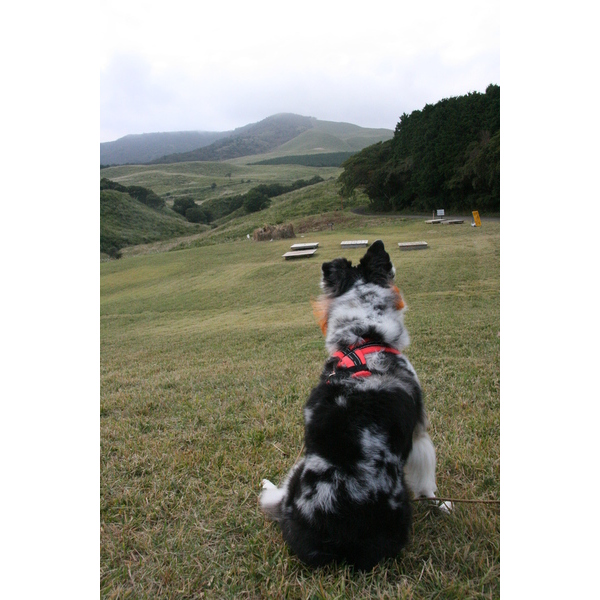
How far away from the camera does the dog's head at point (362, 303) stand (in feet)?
5.93

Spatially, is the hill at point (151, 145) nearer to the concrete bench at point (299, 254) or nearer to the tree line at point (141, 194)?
the tree line at point (141, 194)

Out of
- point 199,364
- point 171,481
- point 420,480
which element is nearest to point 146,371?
point 199,364

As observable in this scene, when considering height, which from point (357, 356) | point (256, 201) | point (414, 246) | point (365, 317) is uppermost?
point (256, 201)

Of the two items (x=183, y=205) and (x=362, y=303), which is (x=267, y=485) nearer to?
(x=362, y=303)

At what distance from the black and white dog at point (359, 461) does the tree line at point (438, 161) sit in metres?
12.5

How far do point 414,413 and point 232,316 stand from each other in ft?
26.0

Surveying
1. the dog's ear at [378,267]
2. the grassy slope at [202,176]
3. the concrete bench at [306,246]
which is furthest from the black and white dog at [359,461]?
the grassy slope at [202,176]

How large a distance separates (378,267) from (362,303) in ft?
0.69

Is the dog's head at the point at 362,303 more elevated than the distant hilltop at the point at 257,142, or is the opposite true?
the distant hilltop at the point at 257,142

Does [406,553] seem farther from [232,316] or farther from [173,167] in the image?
[173,167]

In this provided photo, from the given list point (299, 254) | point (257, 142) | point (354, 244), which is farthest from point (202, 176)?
point (354, 244)

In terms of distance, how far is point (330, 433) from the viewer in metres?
1.39

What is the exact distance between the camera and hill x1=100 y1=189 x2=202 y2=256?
2316 cm

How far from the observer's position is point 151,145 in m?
53.6
